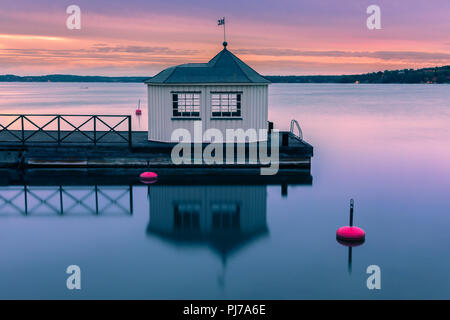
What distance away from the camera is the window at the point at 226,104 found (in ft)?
61.7

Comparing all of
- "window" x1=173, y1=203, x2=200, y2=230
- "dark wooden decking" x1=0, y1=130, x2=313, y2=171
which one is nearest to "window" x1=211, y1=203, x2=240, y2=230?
"window" x1=173, y1=203, x2=200, y2=230

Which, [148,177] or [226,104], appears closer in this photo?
[148,177]

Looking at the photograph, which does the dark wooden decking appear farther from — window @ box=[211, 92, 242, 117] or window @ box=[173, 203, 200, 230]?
window @ box=[173, 203, 200, 230]

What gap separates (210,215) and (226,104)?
6113mm

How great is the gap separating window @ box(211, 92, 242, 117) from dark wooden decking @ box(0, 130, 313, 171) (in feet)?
7.17

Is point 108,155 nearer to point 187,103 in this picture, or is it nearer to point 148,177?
point 148,177

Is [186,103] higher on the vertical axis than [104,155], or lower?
higher

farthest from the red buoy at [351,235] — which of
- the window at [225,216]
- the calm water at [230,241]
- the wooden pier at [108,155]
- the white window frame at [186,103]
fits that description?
the white window frame at [186,103]

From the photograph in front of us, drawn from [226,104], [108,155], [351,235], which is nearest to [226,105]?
[226,104]

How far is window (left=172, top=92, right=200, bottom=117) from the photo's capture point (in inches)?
741

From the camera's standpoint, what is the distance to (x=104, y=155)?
1839 centimetres
